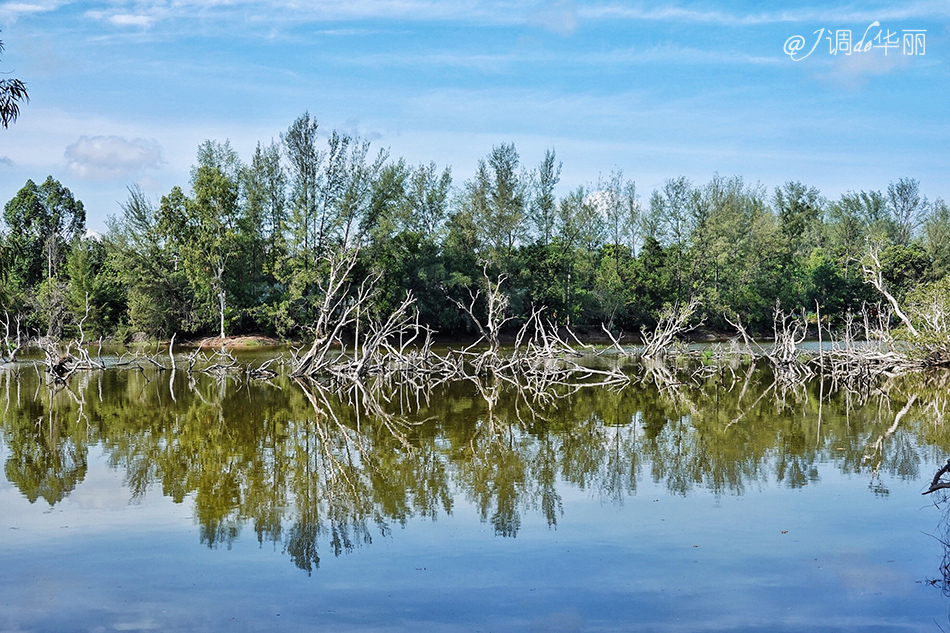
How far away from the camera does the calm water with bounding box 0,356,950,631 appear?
20.8 ft

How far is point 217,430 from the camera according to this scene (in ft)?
49.7

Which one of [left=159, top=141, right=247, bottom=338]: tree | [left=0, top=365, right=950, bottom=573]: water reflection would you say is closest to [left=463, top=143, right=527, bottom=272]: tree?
[left=159, top=141, right=247, bottom=338]: tree

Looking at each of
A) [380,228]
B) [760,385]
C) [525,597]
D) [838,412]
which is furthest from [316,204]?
[525,597]

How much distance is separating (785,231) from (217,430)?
53.7m

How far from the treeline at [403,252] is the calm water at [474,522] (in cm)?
2402

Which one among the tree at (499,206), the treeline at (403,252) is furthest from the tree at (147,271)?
the tree at (499,206)

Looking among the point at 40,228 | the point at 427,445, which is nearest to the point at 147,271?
the point at 40,228

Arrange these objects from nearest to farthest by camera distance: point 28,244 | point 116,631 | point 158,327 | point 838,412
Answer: point 116,631, point 838,412, point 158,327, point 28,244

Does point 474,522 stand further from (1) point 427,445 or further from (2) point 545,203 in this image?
(2) point 545,203

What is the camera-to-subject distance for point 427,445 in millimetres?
13422

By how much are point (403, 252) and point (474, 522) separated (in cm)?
3761

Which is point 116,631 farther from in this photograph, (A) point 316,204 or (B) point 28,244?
(B) point 28,244

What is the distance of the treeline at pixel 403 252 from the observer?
4219cm

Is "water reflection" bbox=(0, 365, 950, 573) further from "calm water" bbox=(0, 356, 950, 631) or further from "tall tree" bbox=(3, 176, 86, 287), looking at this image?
"tall tree" bbox=(3, 176, 86, 287)
